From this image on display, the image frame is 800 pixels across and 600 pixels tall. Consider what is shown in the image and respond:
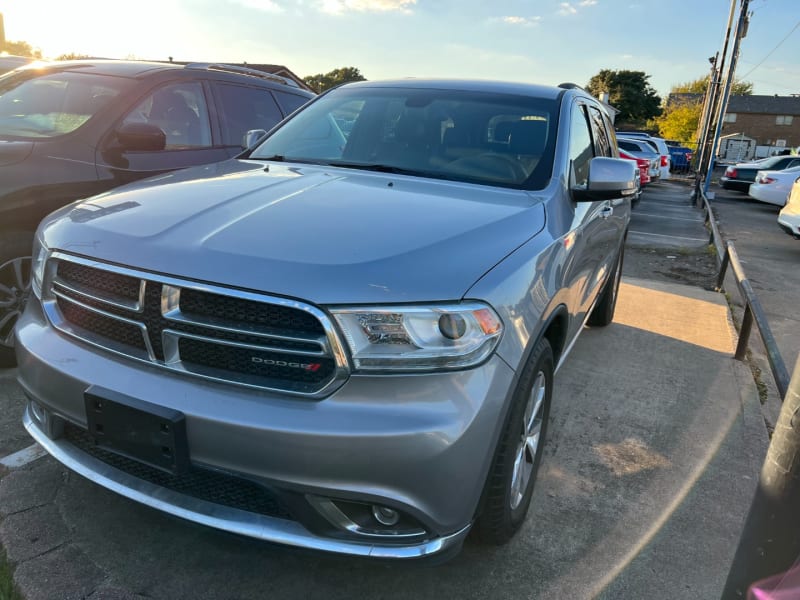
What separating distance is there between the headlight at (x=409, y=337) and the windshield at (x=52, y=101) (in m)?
3.03

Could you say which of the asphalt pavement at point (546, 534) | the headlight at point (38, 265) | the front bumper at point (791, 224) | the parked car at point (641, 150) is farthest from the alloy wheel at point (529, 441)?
the parked car at point (641, 150)

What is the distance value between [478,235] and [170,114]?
3116 mm

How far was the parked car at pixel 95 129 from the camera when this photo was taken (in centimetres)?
340

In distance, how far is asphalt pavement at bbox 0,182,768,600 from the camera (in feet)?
6.99

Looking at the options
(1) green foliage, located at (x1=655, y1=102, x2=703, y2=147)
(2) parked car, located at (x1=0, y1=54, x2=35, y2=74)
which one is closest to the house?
(1) green foliage, located at (x1=655, y1=102, x2=703, y2=147)

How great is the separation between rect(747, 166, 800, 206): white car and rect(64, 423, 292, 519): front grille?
1730cm

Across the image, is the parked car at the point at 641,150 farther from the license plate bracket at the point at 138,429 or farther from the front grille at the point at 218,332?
the license plate bracket at the point at 138,429

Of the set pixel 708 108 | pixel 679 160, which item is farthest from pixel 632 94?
pixel 708 108

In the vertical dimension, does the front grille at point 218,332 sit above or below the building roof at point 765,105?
below

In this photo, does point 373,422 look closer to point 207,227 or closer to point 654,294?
point 207,227

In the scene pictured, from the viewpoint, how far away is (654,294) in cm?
655

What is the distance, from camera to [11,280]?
345cm

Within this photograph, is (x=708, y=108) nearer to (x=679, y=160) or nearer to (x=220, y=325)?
(x=679, y=160)

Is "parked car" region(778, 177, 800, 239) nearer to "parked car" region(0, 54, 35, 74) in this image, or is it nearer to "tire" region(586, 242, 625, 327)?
"tire" region(586, 242, 625, 327)
